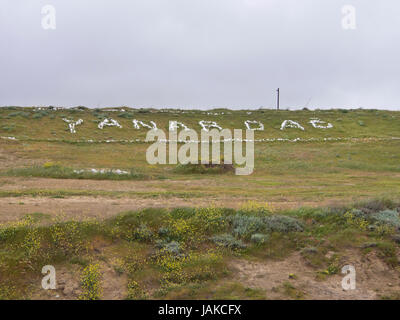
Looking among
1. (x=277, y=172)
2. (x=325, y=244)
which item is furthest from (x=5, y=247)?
(x=277, y=172)

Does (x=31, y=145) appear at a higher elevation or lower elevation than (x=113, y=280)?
higher

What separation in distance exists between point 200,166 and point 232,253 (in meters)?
14.1

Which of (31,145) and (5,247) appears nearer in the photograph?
(5,247)

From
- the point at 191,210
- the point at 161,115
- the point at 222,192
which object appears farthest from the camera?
the point at 161,115

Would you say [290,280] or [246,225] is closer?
[290,280]

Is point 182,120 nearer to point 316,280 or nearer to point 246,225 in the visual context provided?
point 246,225

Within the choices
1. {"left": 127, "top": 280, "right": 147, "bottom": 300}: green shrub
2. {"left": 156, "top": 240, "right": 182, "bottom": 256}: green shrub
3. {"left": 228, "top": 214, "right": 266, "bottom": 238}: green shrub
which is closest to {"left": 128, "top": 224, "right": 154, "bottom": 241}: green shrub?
{"left": 156, "top": 240, "right": 182, "bottom": 256}: green shrub

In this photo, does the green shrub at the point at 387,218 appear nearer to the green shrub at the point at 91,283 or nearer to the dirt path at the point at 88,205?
the dirt path at the point at 88,205

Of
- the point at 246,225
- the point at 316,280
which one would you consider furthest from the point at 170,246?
the point at 316,280

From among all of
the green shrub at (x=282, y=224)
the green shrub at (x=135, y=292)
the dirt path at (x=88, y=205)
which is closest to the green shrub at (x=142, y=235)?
the dirt path at (x=88, y=205)

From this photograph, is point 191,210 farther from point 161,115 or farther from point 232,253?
point 161,115

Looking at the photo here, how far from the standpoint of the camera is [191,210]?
1084 cm
